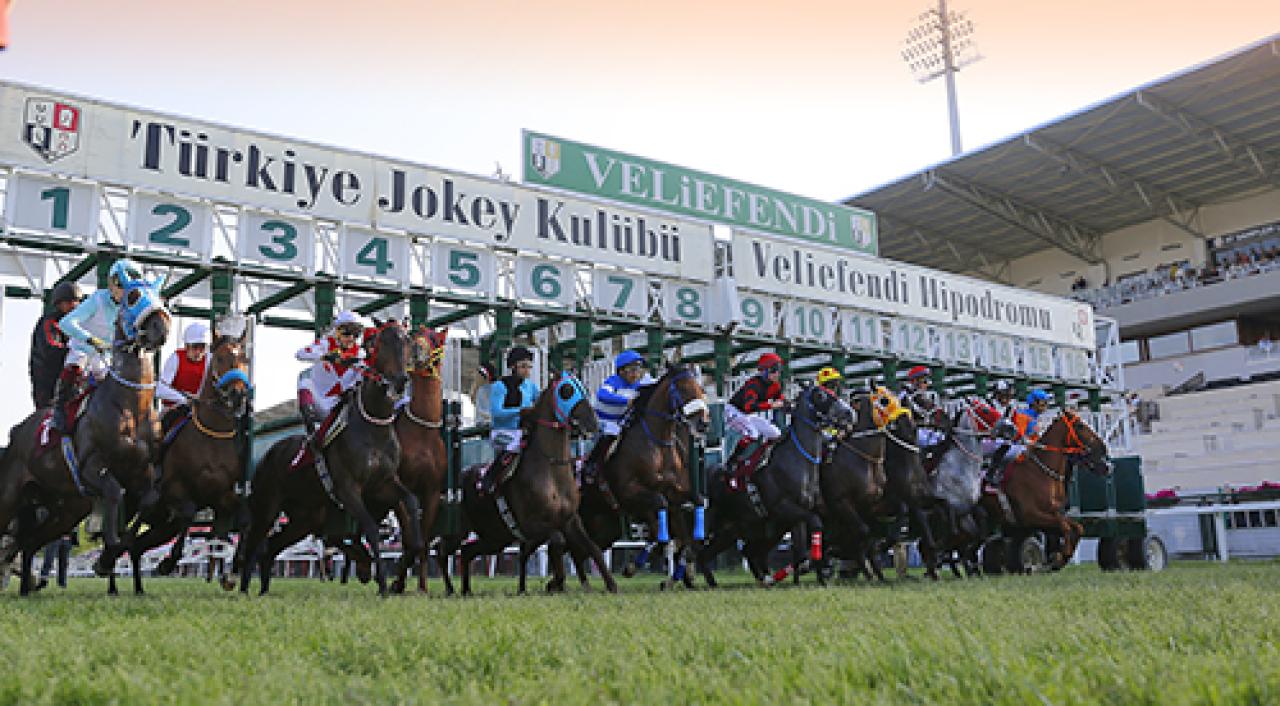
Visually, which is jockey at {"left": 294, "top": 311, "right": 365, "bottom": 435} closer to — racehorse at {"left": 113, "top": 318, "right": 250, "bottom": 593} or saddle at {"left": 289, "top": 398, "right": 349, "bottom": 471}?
saddle at {"left": 289, "top": 398, "right": 349, "bottom": 471}

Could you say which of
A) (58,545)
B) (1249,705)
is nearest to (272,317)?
(58,545)

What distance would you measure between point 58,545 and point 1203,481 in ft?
87.4

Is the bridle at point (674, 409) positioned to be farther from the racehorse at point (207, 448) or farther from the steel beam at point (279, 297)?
the steel beam at point (279, 297)

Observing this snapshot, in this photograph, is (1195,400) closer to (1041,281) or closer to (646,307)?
(1041,281)

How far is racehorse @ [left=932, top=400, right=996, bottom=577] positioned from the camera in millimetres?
11344

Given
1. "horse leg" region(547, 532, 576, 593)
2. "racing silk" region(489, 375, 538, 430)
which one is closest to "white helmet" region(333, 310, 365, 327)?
"racing silk" region(489, 375, 538, 430)

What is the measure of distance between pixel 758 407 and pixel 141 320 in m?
5.84

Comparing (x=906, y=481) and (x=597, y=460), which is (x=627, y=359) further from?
(x=906, y=481)

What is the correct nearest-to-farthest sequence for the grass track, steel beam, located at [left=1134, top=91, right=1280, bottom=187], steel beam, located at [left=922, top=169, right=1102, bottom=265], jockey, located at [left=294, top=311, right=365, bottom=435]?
1. the grass track
2. jockey, located at [left=294, top=311, right=365, bottom=435]
3. steel beam, located at [left=1134, top=91, right=1280, bottom=187]
4. steel beam, located at [left=922, top=169, right=1102, bottom=265]

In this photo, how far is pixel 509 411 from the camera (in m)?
8.98

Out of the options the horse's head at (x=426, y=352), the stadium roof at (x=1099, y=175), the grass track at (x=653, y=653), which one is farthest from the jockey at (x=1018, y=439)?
the stadium roof at (x=1099, y=175)

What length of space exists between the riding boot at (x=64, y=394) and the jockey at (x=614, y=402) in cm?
435

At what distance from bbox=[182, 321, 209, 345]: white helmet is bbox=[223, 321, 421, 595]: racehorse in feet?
3.65

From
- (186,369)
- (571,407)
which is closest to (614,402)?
(571,407)
